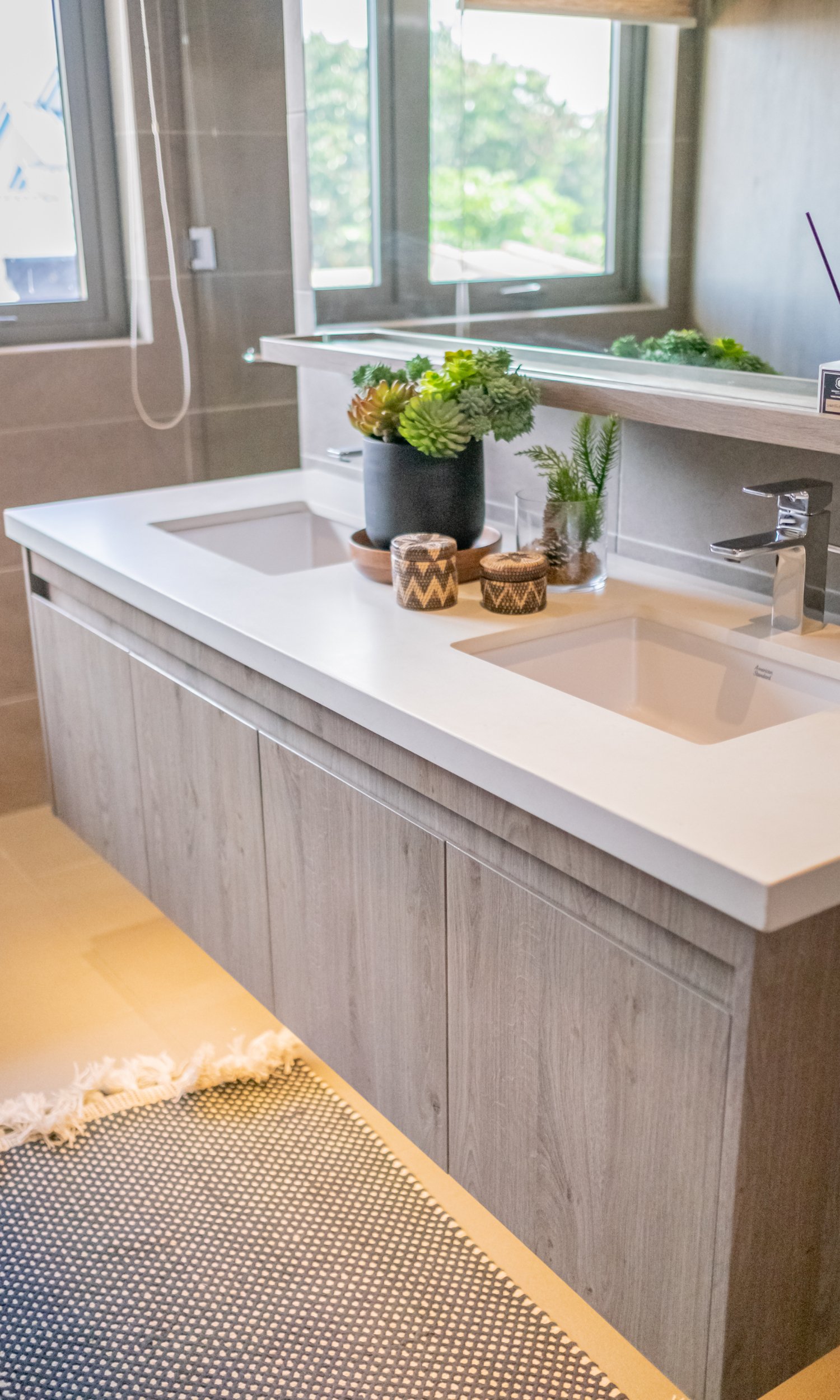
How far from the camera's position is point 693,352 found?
1.59 meters

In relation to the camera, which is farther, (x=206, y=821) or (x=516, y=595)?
(x=206, y=821)

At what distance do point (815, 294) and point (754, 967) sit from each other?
780 millimetres

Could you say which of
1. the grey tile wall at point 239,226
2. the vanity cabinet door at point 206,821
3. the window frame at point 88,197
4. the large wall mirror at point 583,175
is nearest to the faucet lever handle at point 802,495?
the large wall mirror at point 583,175

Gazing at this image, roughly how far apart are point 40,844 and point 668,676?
186 cm

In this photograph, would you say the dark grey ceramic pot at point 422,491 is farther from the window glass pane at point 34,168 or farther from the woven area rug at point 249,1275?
the window glass pane at point 34,168

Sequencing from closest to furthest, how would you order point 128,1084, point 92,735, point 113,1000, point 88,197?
1. point 128,1084
2. point 92,735
3. point 113,1000
4. point 88,197

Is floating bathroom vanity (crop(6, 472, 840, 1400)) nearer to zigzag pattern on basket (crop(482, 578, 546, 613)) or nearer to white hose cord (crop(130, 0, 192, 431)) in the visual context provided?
zigzag pattern on basket (crop(482, 578, 546, 613))

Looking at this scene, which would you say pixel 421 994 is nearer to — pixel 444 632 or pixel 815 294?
pixel 444 632

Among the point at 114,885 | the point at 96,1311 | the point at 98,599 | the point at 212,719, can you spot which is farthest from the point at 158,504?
the point at 96,1311

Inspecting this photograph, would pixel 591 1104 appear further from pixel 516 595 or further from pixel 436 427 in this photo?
pixel 436 427

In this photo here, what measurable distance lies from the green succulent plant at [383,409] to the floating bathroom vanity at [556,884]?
22 centimetres

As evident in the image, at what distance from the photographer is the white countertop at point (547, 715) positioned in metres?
1.05

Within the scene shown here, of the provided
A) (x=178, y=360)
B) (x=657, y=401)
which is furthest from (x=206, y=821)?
(x=178, y=360)

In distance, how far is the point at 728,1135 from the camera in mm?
1104
